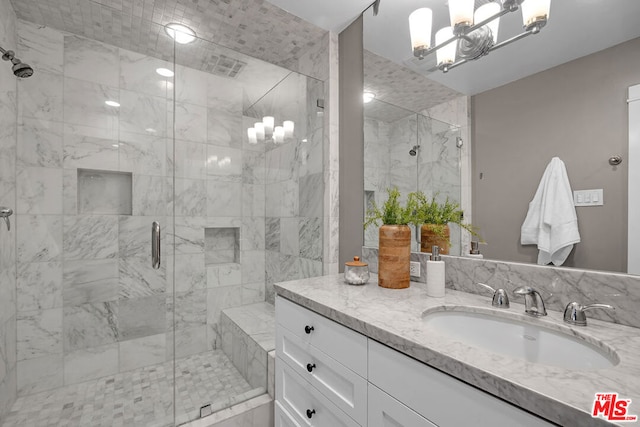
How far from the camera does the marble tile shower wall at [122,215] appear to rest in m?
1.73

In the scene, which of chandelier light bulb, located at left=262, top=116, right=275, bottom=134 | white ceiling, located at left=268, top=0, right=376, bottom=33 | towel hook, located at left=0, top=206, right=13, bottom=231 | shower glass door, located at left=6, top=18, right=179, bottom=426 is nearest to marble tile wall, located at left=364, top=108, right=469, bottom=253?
white ceiling, located at left=268, top=0, right=376, bottom=33

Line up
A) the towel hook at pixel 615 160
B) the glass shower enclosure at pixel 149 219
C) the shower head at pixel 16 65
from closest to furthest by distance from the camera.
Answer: the towel hook at pixel 615 160
the shower head at pixel 16 65
the glass shower enclosure at pixel 149 219

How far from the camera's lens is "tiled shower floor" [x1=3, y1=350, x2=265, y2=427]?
1.49m

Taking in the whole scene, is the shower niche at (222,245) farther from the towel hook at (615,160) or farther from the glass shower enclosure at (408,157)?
the towel hook at (615,160)

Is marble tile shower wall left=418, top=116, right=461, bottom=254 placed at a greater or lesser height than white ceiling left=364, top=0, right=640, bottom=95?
lesser

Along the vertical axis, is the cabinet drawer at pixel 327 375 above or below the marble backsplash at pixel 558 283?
below

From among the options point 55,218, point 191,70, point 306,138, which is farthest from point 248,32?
point 55,218

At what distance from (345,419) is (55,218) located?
2.04 metres

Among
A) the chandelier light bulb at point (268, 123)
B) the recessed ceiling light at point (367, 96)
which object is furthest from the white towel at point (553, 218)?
the chandelier light bulb at point (268, 123)

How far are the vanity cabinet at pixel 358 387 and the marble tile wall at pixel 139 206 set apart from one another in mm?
785

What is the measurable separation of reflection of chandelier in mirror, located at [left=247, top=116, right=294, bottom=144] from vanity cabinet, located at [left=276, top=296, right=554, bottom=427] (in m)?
1.36

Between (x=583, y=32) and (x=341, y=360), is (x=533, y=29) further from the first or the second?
(x=341, y=360)

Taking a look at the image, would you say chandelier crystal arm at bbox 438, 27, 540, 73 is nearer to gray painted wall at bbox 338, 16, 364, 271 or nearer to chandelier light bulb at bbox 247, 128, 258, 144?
gray painted wall at bbox 338, 16, 364, 271

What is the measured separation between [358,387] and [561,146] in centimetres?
97
